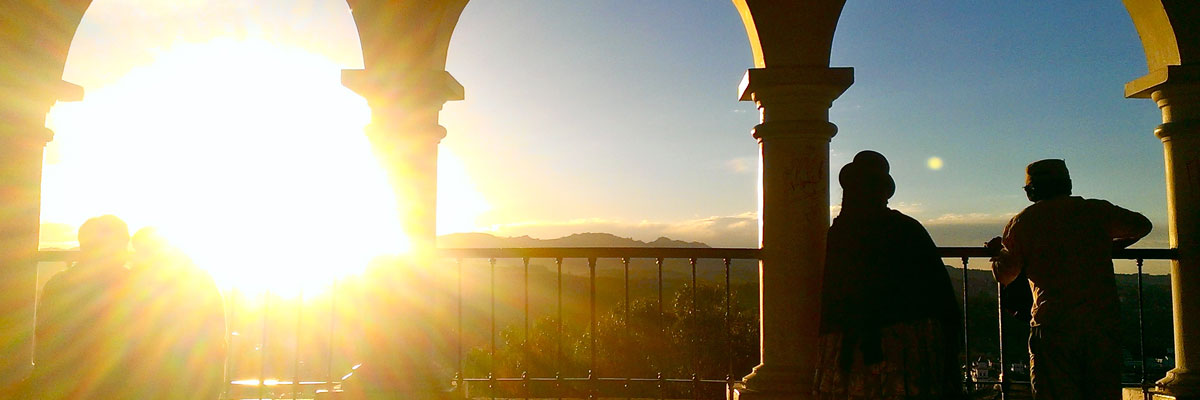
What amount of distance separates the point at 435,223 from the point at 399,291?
540 mm

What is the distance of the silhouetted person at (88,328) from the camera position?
12.5ft

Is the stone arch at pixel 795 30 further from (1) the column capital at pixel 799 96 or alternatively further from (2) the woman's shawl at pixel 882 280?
(2) the woman's shawl at pixel 882 280

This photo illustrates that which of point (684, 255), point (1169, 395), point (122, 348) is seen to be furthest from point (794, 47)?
point (122, 348)

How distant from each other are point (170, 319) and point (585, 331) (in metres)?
39.8

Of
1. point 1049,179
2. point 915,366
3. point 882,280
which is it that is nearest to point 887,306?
→ point 882,280

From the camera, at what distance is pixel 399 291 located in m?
5.44

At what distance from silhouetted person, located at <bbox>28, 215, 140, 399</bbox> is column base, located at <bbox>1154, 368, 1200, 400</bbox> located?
650 centimetres

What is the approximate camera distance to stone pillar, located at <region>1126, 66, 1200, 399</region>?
215 inches

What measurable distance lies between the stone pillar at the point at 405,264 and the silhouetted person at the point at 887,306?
114 inches

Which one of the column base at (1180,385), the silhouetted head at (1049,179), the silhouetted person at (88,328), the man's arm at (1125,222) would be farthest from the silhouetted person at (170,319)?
the column base at (1180,385)

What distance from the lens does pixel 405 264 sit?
5477mm

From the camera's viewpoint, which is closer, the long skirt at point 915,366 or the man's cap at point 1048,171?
the long skirt at point 915,366

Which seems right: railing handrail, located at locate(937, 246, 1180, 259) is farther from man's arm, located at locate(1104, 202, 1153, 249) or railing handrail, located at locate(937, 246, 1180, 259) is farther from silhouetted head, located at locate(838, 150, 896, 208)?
silhouetted head, located at locate(838, 150, 896, 208)

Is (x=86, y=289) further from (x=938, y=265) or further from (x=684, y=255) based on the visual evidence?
(x=938, y=265)
